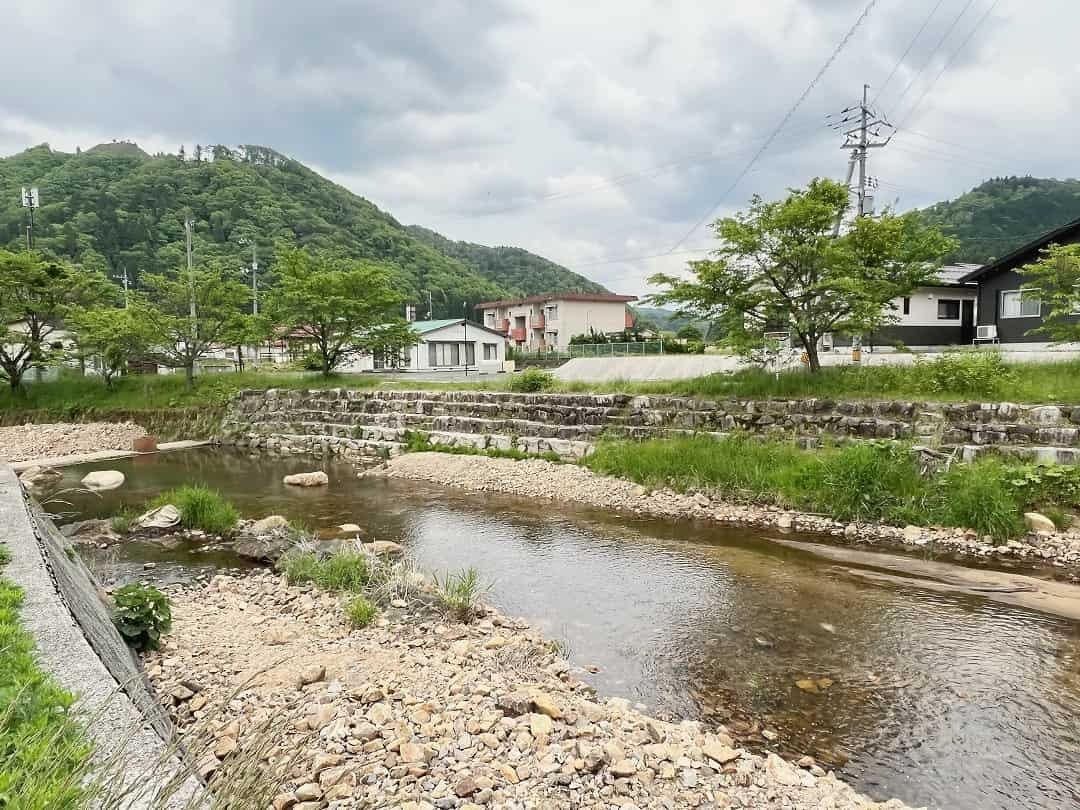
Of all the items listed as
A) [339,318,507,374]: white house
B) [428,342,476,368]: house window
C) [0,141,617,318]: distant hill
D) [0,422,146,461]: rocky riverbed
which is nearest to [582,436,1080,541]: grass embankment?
[0,422,146,461]: rocky riverbed

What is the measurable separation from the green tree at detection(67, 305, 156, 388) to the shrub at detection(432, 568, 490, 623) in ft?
65.9

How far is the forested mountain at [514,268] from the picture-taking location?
6988 centimetres

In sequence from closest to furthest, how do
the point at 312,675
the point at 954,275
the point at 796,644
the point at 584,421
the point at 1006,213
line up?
the point at 312,675
the point at 796,644
the point at 584,421
the point at 954,275
the point at 1006,213

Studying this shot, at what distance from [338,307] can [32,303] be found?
11.5 metres

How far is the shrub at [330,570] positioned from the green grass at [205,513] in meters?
2.84

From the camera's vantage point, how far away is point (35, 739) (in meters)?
2.34

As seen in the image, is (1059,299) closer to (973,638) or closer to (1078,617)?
(1078,617)

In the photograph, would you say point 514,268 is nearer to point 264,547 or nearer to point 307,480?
point 307,480

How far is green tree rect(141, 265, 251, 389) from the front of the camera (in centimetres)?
2333

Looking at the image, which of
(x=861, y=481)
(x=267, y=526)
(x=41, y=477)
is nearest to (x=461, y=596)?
(x=267, y=526)

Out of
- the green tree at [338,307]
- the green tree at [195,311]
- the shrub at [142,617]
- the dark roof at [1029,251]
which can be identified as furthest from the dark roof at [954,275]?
the green tree at [195,311]

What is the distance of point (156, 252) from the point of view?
44.9 metres

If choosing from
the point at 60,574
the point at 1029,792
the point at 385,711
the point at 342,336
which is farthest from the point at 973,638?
the point at 342,336

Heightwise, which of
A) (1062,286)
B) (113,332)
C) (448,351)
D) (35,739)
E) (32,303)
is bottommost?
(35,739)
